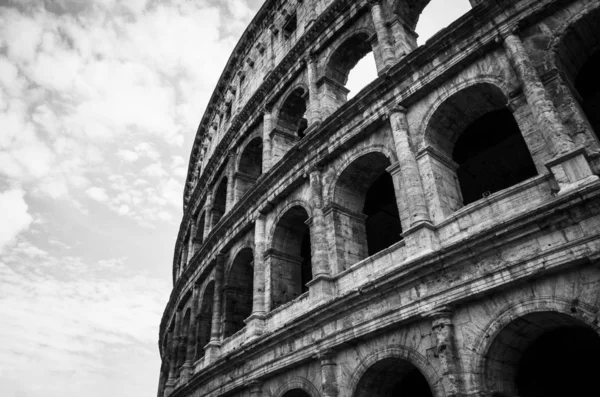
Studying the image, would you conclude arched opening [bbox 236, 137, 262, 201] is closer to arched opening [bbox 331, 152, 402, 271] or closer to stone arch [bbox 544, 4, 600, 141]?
arched opening [bbox 331, 152, 402, 271]

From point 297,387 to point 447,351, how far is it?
3.78 m

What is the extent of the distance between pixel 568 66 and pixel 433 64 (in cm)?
247

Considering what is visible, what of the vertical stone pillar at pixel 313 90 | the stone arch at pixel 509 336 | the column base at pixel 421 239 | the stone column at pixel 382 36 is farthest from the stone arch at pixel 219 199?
the stone arch at pixel 509 336

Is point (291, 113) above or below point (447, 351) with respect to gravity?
above

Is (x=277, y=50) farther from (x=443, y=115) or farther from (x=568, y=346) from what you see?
(x=568, y=346)

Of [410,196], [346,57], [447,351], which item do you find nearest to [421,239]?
[410,196]

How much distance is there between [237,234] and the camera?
14.1m

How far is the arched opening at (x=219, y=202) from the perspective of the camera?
714 inches

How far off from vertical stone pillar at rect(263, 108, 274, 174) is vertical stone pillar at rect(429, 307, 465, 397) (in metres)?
7.51

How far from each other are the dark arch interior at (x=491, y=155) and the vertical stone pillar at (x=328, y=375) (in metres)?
5.46

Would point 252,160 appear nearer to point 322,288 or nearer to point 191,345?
point 191,345

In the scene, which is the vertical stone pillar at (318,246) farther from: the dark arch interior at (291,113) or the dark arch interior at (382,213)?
the dark arch interior at (291,113)

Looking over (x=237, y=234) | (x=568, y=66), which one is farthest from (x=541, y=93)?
(x=237, y=234)

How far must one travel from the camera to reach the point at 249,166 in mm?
16891
